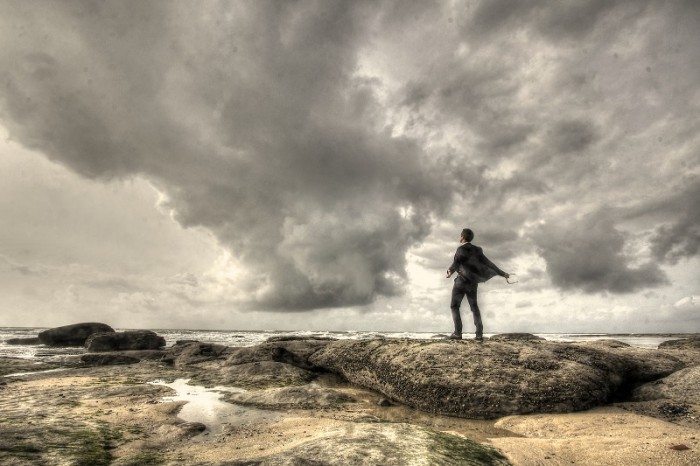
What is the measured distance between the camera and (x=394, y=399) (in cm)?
812

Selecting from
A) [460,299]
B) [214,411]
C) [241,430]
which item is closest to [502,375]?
[460,299]

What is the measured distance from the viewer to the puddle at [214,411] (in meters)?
6.38

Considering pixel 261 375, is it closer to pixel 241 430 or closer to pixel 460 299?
pixel 241 430

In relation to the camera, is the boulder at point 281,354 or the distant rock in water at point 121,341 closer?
the boulder at point 281,354

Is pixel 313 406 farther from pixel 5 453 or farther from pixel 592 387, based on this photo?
pixel 592 387

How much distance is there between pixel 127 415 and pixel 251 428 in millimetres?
2671

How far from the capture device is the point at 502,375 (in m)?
7.14

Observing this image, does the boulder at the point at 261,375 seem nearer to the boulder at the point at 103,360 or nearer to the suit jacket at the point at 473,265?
the suit jacket at the point at 473,265

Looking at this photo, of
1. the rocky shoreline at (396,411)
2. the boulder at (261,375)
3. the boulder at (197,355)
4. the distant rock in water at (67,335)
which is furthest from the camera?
the distant rock in water at (67,335)

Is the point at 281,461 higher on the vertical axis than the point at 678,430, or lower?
higher

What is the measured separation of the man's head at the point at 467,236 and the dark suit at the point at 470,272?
13 cm

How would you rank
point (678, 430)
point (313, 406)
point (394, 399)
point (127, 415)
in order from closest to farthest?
point (678, 430)
point (127, 415)
point (313, 406)
point (394, 399)

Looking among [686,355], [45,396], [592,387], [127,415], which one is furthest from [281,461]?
[686,355]

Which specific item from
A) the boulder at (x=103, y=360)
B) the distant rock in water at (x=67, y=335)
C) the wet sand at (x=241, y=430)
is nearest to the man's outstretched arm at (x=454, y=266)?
the wet sand at (x=241, y=430)
